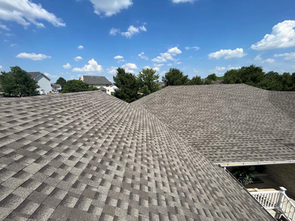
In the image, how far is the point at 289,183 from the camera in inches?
364

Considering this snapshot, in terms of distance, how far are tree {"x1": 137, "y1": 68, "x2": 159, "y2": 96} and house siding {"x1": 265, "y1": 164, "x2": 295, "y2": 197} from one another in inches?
1425

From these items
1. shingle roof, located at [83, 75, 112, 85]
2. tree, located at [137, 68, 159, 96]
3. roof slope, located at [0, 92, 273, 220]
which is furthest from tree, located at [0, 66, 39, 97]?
roof slope, located at [0, 92, 273, 220]

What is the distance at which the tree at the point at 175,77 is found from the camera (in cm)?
4875

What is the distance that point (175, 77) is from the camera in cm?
4872

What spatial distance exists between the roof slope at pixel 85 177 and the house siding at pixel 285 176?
821 cm

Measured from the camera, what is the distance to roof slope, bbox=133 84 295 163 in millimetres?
7510

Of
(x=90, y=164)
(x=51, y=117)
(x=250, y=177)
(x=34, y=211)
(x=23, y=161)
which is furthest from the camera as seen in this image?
(x=250, y=177)

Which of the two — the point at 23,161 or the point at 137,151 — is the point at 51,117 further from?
the point at 137,151

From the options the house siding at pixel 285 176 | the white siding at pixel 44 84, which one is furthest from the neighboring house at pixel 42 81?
the house siding at pixel 285 176

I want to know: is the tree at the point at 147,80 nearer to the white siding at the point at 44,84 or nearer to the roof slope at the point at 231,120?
the roof slope at the point at 231,120

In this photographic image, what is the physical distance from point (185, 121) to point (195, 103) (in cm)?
474

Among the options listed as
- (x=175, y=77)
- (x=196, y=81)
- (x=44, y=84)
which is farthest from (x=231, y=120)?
(x=44, y=84)

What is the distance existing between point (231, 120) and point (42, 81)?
73.6 meters

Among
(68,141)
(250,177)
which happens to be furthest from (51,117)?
(250,177)
